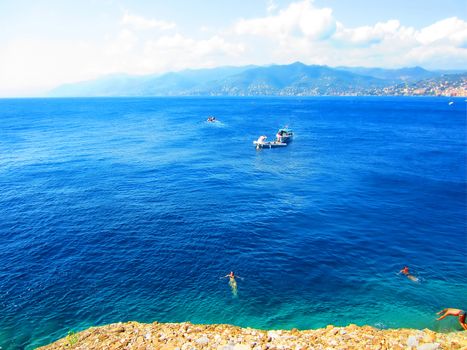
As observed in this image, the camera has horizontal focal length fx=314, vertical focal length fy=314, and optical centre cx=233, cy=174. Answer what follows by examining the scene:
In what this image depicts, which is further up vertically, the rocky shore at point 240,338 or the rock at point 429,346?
the rock at point 429,346

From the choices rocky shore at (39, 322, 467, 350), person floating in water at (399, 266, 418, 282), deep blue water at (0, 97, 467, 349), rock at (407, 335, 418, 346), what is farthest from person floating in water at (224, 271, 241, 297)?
person floating in water at (399, 266, 418, 282)

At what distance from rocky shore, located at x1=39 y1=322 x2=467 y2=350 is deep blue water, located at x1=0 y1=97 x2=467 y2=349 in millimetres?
2959

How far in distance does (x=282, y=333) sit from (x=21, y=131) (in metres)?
168

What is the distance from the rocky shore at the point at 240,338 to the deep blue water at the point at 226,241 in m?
2.96

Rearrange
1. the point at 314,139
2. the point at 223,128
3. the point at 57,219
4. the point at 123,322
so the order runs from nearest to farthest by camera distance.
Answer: the point at 123,322
the point at 57,219
the point at 314,139
the point at 223,128

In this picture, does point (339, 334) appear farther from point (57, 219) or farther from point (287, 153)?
point (287, 153)

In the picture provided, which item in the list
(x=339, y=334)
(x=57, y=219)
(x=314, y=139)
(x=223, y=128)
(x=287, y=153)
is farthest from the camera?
(x=223, y=128)

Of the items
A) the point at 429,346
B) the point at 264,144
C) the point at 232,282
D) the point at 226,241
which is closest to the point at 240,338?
the point at 232,282

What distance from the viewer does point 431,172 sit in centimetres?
8494

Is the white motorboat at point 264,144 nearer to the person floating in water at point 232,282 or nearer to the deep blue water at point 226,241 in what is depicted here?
the deep blue water at point 226,241

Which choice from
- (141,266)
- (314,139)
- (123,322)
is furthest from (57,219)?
(314,139)

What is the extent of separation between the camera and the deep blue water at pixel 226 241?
3509 cm

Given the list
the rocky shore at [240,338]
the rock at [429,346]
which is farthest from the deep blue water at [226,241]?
the rock at [429,346]

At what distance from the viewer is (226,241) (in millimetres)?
49219
